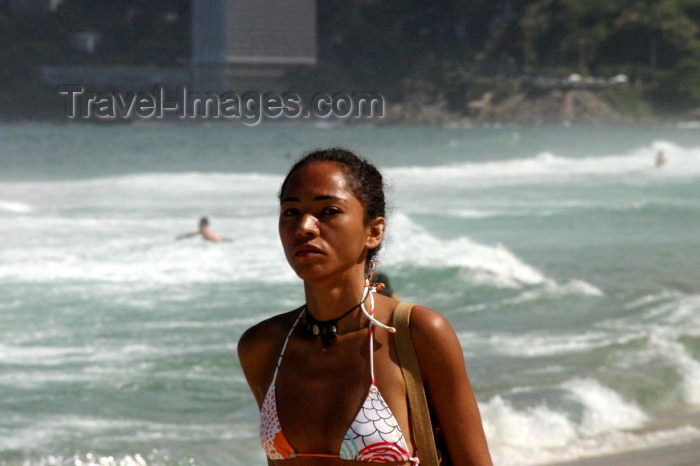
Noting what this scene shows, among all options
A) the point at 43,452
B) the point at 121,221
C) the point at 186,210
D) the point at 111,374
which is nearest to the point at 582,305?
the point at 111,374

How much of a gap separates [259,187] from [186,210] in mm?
7805

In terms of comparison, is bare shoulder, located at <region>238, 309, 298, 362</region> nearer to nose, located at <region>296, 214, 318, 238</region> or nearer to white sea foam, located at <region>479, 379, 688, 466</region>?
nose, located at <region>296, 214, 318, 238</region>

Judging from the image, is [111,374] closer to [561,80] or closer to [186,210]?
[186,210]

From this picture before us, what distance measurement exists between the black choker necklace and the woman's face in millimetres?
81

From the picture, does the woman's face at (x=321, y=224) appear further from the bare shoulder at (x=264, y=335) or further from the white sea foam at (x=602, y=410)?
the white sea foam at (x=602, y=410)

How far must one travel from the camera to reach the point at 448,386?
185 cm

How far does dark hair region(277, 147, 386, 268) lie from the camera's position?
1.96 meters

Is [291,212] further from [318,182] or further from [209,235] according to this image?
[209,235]

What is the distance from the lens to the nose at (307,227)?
1878 mm

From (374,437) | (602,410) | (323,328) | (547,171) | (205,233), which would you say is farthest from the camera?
(547,171)

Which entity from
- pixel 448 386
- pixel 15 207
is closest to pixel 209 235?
pixel 15 207

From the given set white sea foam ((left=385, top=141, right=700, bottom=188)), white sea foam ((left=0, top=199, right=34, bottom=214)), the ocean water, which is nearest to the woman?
the ocean water

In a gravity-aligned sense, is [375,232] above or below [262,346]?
above

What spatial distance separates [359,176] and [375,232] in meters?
0.10
